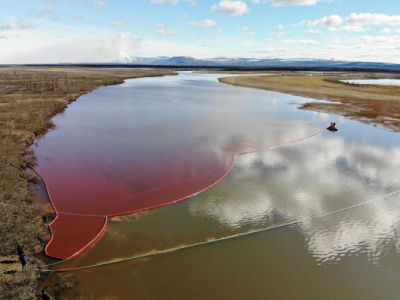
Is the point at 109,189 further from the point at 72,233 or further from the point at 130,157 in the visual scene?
the point at 130,157

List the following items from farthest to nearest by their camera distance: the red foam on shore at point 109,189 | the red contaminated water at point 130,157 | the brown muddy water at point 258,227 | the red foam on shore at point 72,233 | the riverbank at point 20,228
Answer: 1. the red contaminated water at point 130,157
2. the red foam on shore at point 109,189
3. the red foam on shore at point 72,233
4. the brown muddy water at point 258,227
5. the riverbank at point 20,228

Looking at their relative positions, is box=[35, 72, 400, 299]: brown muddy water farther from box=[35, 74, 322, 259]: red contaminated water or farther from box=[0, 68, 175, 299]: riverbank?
box=[0, 68, 175, 299]: riverbank

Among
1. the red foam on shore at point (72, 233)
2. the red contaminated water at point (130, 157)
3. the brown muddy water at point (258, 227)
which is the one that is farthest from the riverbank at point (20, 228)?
the brown muddy water at point (258, 227)

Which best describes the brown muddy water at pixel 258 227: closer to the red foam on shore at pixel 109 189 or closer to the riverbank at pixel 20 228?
the red foam on shore at pixel 109 189

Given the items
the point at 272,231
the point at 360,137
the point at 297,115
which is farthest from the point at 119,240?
the point at 297,115

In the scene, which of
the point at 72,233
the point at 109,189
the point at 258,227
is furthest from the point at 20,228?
the point at 258,227
